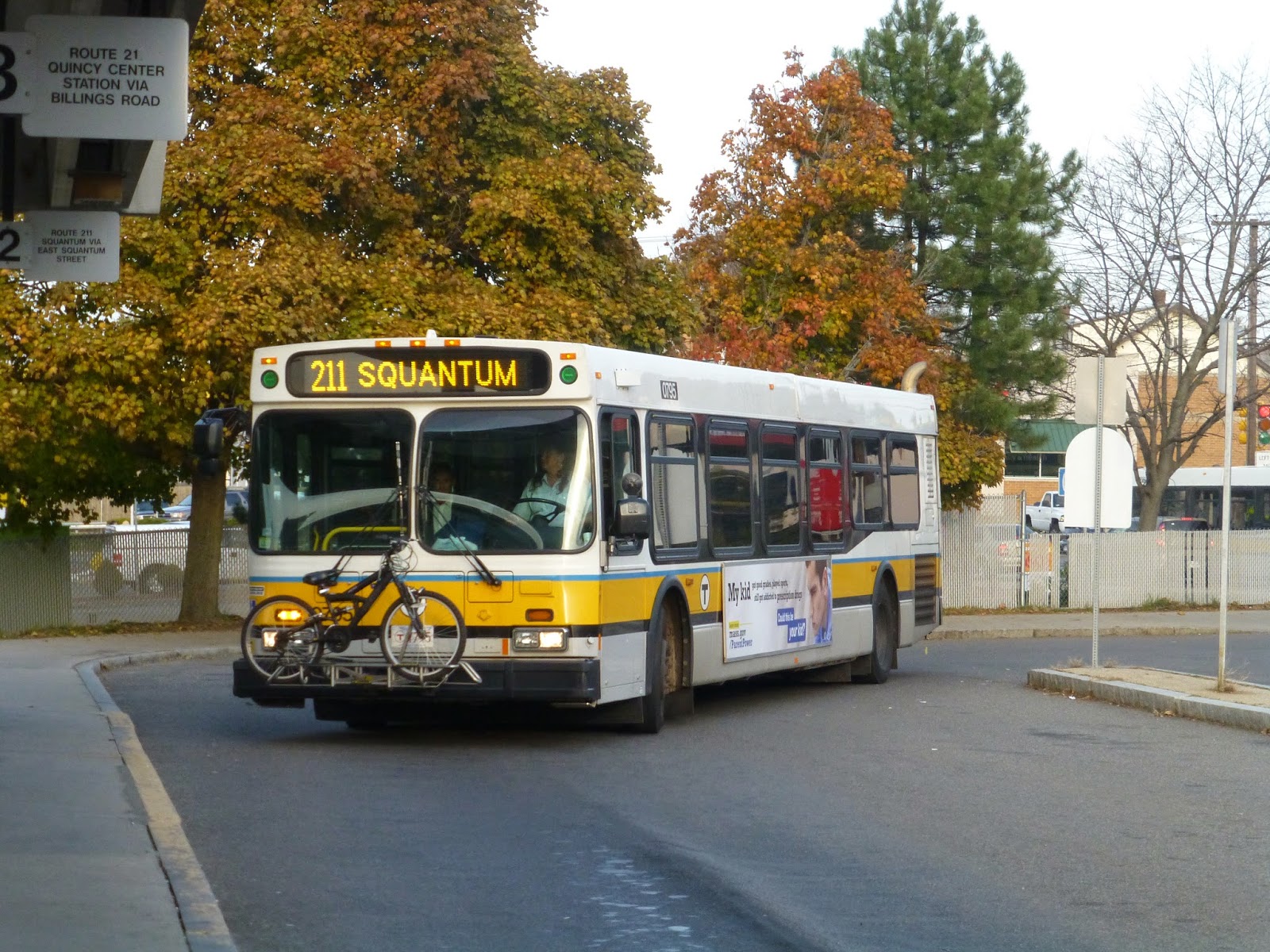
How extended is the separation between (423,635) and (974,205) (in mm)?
24098

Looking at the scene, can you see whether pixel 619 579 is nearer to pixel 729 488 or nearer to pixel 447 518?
pixel 447 518

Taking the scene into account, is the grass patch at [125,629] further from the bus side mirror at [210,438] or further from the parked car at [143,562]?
the bus side mirror at [210,438]

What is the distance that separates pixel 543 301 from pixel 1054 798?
1561cm

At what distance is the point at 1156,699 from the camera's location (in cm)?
1553

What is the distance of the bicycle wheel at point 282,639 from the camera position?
1272 centimetres

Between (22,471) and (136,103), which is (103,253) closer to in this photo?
(136,103)

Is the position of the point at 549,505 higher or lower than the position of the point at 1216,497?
lower

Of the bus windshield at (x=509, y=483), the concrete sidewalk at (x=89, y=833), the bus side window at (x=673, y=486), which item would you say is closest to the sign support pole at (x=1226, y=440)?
the concrete sidewalk at (x=89, y=833)

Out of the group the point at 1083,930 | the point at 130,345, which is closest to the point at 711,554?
the point at 1083,930

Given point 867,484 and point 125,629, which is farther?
point 125,629

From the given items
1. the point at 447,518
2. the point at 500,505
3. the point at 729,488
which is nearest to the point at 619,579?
the point at 500,505

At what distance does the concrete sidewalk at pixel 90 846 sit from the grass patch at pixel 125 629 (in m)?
10.6

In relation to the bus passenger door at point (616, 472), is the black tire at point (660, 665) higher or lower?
lower

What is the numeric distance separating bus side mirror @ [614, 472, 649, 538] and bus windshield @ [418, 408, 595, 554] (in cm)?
20
